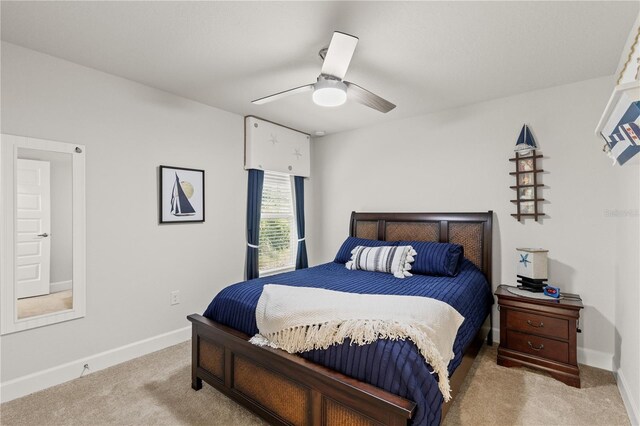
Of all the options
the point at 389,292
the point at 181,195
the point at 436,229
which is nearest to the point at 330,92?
the point at 389,292

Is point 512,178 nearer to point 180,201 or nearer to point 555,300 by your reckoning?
point 555,300

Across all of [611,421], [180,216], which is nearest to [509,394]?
[611,421]

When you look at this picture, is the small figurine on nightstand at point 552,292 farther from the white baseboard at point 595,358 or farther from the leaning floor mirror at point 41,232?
the leaning floor mirror at point 41,232

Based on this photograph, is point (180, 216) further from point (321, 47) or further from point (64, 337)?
point (321, 47)

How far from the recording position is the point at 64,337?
7.82 ft

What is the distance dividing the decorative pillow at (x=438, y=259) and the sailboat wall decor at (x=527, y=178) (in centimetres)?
72

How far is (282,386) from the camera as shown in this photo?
171cm

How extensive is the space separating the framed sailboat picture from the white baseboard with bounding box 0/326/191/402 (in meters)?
1.16

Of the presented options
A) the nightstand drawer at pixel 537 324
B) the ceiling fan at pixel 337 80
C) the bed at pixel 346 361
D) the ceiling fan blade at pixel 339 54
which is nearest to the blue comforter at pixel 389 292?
the bed at pixel 346 361

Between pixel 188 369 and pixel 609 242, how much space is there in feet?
12.3

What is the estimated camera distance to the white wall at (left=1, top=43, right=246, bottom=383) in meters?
2.25

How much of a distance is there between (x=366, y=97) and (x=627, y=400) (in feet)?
9.00

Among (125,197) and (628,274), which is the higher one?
(125,197)

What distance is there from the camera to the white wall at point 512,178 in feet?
8.56
